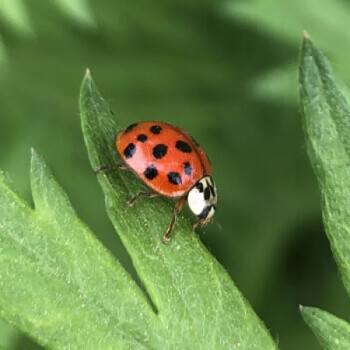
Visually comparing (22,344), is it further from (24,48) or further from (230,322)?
(24,48)

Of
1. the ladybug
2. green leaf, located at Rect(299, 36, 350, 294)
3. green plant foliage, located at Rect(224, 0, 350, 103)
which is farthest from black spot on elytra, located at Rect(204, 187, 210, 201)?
green plant foliage, located at Rect(224, 0, 350, 103)

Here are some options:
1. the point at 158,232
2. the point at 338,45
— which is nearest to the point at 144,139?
the point at 158,232

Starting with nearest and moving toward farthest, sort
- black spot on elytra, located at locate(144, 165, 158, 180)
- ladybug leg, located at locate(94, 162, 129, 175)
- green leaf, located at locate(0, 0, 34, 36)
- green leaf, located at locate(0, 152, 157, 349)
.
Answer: green leaf, located at locate(0, 152, 157, 349) < ladybug leg, located at locate(94, 162, 129, 175) < black spot on elytra, located at locate(144, 165, 158, 180) < green leaf, located at locate(0, 0, 34, 36)

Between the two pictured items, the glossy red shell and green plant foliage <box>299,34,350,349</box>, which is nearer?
green plant foliage <box>299,34,350,349</box>

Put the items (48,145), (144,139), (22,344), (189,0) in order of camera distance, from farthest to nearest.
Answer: (48,145), (189,0), (22,344), (144,139)

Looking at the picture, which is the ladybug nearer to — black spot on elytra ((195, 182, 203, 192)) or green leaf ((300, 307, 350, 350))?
black spot on elytra ((195, 182, 203, 192))

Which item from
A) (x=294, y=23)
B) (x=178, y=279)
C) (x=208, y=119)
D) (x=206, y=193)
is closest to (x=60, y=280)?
(x=178, y=279)

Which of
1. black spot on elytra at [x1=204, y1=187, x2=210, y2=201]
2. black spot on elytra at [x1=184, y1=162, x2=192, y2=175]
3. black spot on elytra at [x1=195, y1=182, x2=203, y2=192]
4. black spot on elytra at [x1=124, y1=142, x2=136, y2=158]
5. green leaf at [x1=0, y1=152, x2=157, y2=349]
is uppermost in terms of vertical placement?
black spot on elytra at [x1=124, y1=142, x2=136, y2=158]

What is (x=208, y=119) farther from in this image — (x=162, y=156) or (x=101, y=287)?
(x=101, y=287)
